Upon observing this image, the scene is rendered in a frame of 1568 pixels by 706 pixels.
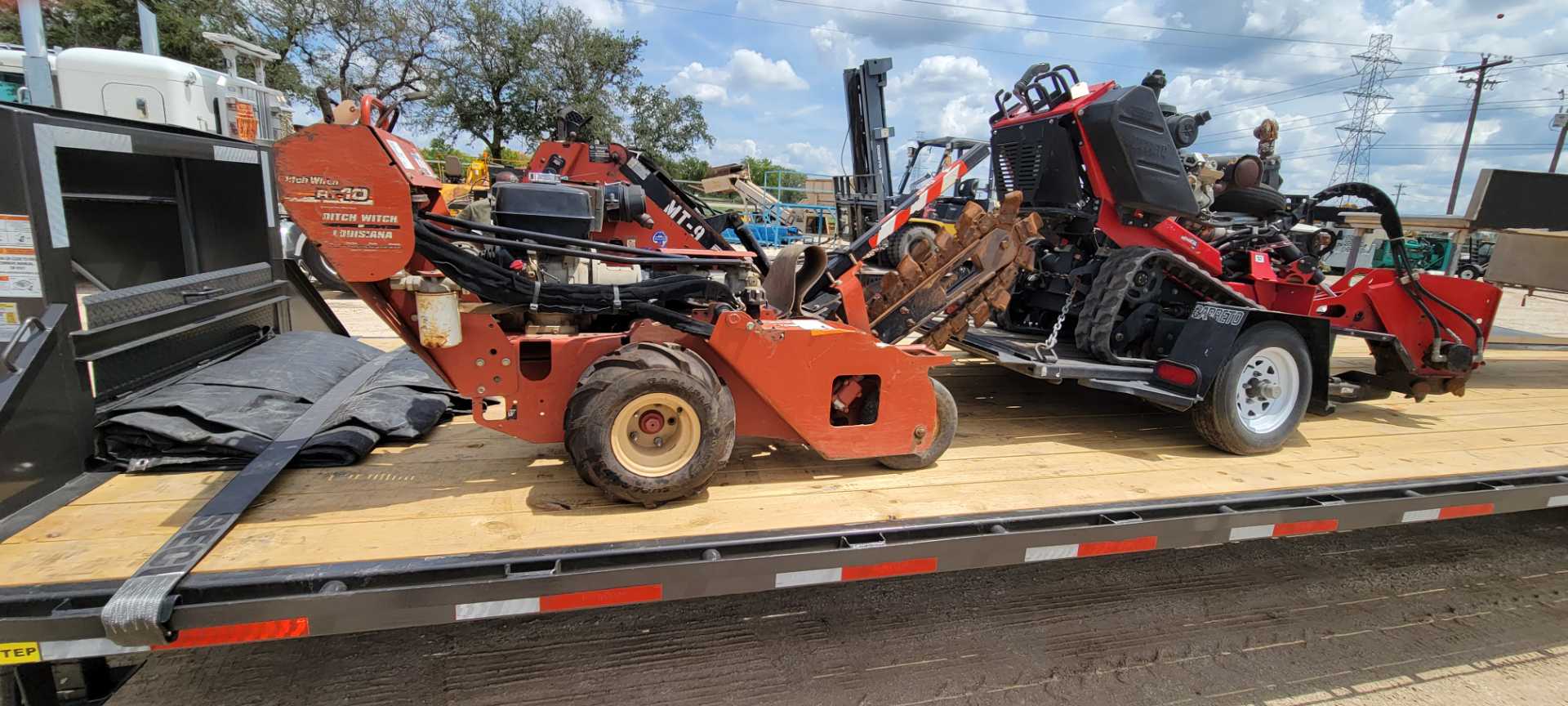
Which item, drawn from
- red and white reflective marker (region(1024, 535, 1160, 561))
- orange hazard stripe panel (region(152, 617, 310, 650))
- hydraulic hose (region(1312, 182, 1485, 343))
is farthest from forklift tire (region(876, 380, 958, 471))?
hydraulic hose (region(1312, 182, 1485, 343))

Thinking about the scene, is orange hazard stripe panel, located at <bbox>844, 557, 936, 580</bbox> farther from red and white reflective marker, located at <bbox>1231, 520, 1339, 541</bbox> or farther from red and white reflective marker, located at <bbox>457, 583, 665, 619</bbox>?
red and white reflective marker, located at <bbox>1231, 520, 1339, 541</bbox>

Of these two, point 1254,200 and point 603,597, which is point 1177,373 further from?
point 603,597

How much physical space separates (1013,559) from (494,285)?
7.60ft

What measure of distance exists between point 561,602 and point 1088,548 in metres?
2.02

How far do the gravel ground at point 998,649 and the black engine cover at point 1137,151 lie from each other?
2.11m

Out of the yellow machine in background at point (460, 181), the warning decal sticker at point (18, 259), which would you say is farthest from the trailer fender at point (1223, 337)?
the yellow machine in background at point (460, 181)

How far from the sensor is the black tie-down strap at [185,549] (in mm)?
1974

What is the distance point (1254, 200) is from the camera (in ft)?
16.6

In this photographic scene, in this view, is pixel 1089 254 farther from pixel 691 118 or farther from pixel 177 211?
pixel 691 118

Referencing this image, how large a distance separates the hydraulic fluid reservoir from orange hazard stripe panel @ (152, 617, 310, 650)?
41.3 inches

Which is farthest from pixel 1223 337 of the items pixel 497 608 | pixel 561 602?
pixel 497 608

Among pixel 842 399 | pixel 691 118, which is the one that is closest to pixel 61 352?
pixel 842 399

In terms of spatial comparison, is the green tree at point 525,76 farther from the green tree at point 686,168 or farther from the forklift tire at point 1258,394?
the forklift tire at point 1258,394

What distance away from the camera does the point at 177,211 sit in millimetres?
3996
